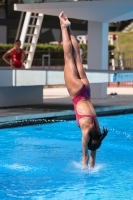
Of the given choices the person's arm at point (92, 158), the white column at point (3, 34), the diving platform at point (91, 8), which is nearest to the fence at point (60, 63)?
the white column at point (3, 34)

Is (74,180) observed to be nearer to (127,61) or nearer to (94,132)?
(94,132)

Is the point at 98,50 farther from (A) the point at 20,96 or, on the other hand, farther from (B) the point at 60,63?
(B) the point at 60,63

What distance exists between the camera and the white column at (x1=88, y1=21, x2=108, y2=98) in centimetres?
1839

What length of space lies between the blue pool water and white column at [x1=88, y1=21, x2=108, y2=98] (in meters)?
5.00

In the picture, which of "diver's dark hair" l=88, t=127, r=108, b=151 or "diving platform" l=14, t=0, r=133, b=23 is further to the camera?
"diving platform" l=14, t=0, r=133, b=23

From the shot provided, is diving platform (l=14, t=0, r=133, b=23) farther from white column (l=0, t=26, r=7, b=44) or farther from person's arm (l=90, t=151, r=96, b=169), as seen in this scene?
white column (l=0, t=26, r=7, b=44)

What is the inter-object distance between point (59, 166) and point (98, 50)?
957 centimetres

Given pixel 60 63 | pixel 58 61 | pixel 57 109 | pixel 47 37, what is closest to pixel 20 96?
pixel 57 109

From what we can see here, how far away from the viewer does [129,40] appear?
4162 cm

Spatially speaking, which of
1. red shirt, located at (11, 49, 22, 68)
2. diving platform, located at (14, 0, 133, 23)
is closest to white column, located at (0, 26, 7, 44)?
diving platform, located at (14, 0, 133, 23)

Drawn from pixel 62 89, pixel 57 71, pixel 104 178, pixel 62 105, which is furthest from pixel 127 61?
pixel 104 178

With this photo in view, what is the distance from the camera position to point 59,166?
925cm

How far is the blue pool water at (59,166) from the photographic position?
25.1ft

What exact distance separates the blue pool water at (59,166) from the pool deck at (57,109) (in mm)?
256
